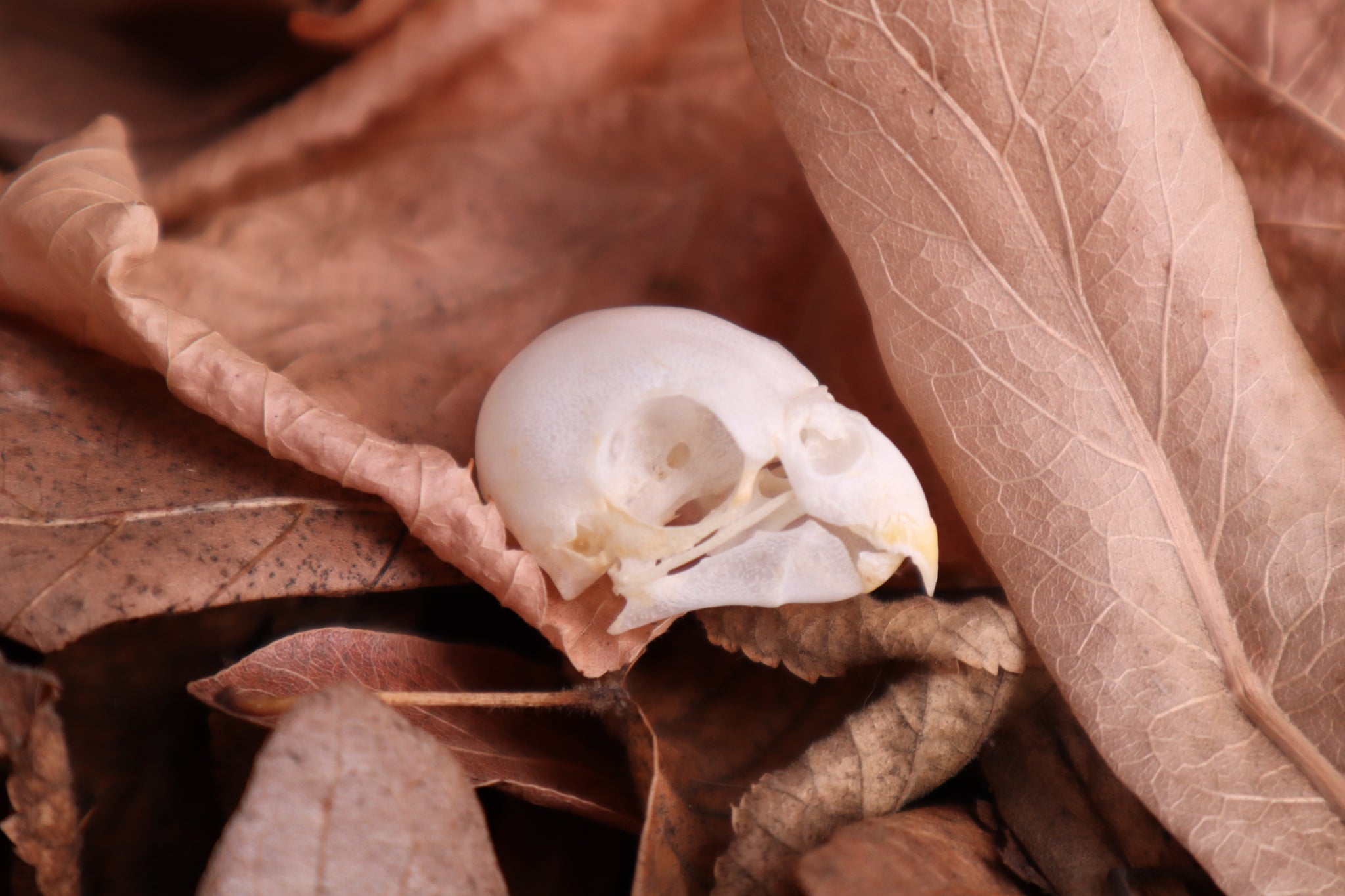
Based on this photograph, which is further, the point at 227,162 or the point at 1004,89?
the point at 227,162

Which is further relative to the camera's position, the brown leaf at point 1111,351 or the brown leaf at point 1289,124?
the brown leaf at point 1289,124

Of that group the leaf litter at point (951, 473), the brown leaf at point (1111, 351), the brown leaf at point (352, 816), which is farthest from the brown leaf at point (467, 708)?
the brown leaf at point (1111, 351)

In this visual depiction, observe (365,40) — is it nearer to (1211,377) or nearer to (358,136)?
(358,136)

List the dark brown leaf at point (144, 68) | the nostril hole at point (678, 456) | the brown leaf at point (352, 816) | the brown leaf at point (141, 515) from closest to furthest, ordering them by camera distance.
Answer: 1. the brown leaf at point (352, 816)
2. the brown leaf at point (141, 515)
3. the nostril hole at point (678, 456)
4. the dark brown leaf at point (144, 68)

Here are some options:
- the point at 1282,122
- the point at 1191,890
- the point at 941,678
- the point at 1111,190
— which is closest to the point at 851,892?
the point at 941,678

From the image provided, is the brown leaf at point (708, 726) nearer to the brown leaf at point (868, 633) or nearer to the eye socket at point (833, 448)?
the brown leaf at point (868, 633)

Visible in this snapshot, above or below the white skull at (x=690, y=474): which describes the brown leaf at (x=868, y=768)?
below
